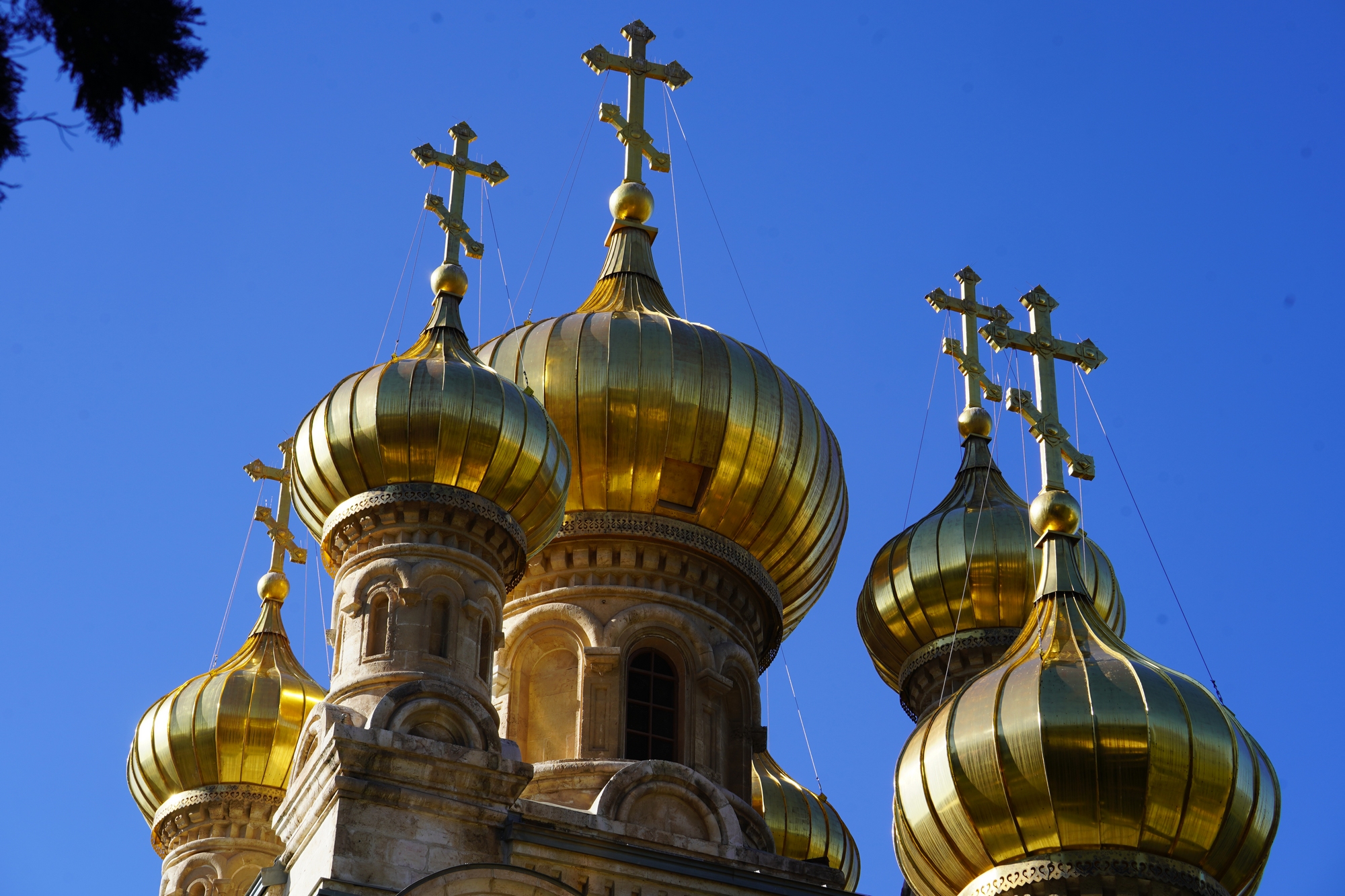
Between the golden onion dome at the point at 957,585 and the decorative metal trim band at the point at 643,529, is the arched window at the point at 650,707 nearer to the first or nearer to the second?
the decorative metal trim band at the point at 643,529

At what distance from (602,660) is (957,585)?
3.77m

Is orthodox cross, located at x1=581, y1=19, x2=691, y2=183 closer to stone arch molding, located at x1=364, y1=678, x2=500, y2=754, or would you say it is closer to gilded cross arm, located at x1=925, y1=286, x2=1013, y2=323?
gilded cross arm, located at x1=925, y1=286, x2=1013, y2=323

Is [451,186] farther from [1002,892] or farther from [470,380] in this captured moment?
[1002,892]

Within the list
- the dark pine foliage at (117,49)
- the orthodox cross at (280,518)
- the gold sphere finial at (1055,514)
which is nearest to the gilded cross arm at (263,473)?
the orthodox cross at (280,518)

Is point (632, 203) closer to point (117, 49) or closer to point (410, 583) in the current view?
point (410, 583)

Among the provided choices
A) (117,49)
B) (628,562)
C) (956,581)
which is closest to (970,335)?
(956,581)

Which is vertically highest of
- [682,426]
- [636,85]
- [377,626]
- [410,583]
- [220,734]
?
[636,85]

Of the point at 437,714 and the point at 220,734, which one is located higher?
the point at 220,734

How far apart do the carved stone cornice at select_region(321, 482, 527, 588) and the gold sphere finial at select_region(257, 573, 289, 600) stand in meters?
5.46

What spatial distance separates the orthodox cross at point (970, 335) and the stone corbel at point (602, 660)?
577cm

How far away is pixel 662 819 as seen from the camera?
16.1m

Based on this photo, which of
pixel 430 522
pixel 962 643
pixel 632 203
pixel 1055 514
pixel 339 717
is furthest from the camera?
pixel 632 203

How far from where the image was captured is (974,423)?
Result: 21844 mm

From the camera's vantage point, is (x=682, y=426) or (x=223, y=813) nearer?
(x=682, y=426)
